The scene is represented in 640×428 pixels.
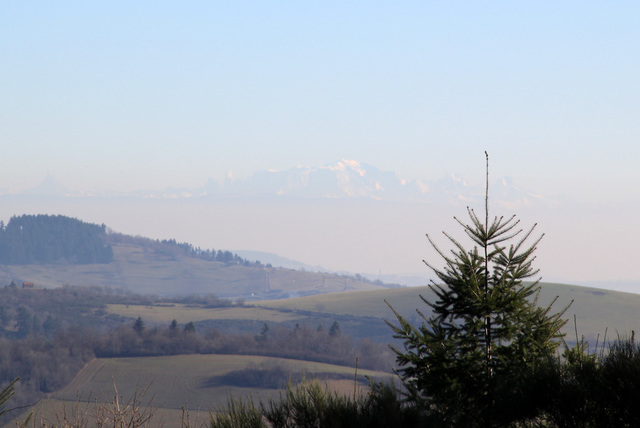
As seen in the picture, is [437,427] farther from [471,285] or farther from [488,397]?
[471,285]

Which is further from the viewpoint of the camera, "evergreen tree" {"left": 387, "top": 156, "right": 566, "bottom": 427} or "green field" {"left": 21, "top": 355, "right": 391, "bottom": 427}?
"green field" {"left": 21, "top": 355, "right": 391, "bottom": 427}

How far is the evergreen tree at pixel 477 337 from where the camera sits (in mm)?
15242

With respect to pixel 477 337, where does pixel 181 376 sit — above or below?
below

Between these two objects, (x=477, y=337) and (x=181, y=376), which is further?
(x=181, y=376)

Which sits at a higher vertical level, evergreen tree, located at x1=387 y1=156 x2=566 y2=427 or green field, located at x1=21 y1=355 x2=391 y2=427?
evergreen tree, located at x1=387 y1=156 x2=566 y2=427

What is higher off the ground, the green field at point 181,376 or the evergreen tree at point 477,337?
the evergreen tree at point 477,337

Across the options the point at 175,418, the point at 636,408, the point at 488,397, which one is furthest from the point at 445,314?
the point at 175,418

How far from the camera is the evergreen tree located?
50.0 ft

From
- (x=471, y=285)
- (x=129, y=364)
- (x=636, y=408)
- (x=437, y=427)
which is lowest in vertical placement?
(x=129, y=364)

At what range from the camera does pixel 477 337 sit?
15859mm

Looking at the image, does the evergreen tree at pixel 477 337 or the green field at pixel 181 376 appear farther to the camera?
the green field at pixel 181 376

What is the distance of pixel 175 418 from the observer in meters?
129

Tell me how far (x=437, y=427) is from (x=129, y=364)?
18539cm

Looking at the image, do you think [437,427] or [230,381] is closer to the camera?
[437,427]
